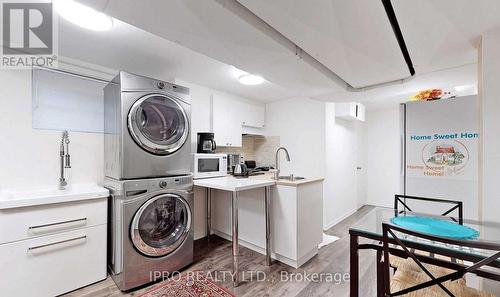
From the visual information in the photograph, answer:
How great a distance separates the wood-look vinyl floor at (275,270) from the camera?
1.78 metres

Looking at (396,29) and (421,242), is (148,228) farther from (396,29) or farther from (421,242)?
(396,29)

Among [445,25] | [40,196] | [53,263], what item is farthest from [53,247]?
[445,25]

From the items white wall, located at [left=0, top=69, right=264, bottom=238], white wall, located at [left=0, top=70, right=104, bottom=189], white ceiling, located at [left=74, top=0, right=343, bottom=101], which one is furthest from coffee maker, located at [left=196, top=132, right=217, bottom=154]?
white wall, located at [left=0, top=70, right=104, bottom=189]

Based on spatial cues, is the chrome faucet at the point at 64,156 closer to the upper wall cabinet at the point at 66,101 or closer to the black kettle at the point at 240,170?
the upper wall cabinet at the point at 66,101

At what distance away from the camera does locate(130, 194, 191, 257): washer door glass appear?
6.06 ft

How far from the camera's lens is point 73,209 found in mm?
1744

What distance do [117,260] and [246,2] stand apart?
2.23 metres

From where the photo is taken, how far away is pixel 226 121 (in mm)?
3162

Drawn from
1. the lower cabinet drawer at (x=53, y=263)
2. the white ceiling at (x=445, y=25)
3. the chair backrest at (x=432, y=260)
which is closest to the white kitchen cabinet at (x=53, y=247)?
the lower cabinet drawer at (x=53, y=263)

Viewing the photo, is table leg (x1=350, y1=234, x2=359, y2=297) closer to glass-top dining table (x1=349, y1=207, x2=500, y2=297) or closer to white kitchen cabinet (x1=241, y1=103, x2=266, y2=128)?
glass-top dining table (x1=349, y1=207, x2=500, y2=297)

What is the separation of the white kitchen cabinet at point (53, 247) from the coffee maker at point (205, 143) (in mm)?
1199

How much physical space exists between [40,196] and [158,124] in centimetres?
107

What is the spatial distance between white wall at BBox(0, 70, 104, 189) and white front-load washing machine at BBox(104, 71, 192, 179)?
432 mm

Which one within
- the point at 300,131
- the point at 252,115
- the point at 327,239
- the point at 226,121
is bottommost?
the point at 327,239
